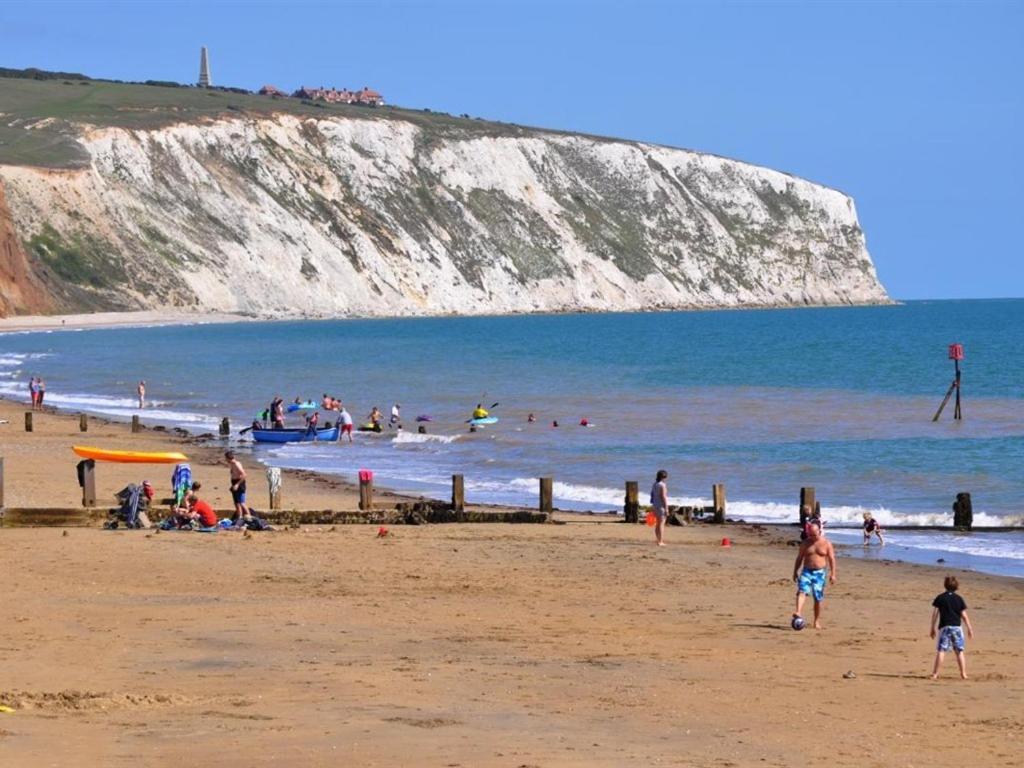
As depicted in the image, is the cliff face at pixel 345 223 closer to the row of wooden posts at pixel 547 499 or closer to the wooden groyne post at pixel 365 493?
the row of wooden posts at pixel 547 499

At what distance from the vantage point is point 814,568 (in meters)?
17.5

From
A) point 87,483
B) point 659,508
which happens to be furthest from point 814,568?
point 87,483

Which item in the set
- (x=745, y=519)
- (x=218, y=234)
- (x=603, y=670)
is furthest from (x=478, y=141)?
(x=603, y=670)

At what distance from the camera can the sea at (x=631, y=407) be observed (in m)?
33.2

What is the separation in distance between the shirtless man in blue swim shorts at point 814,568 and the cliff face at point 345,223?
115846mm

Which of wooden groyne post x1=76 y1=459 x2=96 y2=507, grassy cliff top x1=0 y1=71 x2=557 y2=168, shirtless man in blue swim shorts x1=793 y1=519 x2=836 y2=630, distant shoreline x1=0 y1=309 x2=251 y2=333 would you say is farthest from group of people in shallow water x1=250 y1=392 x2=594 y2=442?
grassy cliff top x1=0 y1=71 x2=557 y2=168

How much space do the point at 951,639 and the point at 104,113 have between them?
162338 millimetres

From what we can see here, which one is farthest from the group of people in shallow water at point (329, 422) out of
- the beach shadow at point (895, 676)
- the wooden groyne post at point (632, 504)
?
the beach shadow at point (895, 676)

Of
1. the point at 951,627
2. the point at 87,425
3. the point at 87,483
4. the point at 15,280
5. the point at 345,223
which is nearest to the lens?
the point at 951,627

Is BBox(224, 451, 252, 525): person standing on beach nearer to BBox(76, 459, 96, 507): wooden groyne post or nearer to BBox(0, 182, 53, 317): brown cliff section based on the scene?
BBox(76, 459, 96, 507): wooden groyne post

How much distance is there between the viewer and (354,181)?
17012cm

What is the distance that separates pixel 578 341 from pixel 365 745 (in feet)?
367

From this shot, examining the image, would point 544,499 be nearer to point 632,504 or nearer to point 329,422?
point 632,504

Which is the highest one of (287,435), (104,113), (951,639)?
(104,113)
